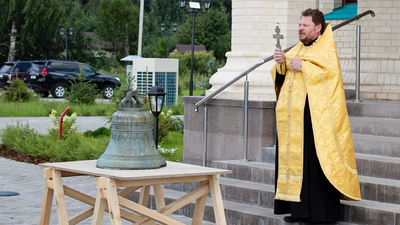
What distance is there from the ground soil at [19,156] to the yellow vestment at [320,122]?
20.3 feet

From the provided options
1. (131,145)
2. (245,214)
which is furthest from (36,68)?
(131,145)

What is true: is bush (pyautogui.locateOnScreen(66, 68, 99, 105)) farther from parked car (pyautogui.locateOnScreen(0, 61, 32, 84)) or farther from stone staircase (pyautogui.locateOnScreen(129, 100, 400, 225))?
stone staircase (pyautogui.locateOnScreen(129, 100, 400, 225))

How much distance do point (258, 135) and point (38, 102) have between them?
16359 millimetres

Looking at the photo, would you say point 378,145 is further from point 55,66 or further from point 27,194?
point 55,66

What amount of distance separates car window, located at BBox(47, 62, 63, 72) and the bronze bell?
82.4 ft

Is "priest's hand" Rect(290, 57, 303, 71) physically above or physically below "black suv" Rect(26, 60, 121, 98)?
below

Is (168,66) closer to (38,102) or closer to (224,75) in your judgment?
(38,102)

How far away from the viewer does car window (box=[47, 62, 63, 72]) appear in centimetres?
2889

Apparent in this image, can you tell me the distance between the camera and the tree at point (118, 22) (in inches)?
2566

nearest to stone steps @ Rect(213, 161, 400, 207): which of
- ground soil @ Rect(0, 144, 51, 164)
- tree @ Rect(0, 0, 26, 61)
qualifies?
ground soil @ Rect(0, 144, 51, 164)

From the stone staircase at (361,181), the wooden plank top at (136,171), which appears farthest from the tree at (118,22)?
the wooden plank top at (136,171)

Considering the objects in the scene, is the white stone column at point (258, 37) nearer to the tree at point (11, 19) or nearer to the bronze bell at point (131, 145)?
the bronze bell at point (131, 145)

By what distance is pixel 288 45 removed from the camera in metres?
8.02

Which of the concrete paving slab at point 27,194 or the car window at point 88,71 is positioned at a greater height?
the car window at point 88,71
